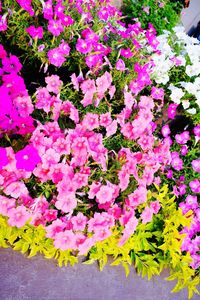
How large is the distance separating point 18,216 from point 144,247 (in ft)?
3.38

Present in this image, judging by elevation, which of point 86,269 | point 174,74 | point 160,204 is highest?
point 174,74

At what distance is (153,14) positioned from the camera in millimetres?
6195

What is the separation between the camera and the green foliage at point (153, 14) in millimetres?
6086

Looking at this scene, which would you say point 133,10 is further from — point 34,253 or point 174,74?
point 34,253

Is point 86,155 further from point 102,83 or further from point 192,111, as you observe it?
point 192,111

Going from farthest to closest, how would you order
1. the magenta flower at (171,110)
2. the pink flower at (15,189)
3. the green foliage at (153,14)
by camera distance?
1. the green foliage at (153,14)
2. the magenta flower at (171,110)
3. the pink flower at (15,189)

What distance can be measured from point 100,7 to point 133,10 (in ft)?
7.49

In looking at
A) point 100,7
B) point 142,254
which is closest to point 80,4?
point 100,7

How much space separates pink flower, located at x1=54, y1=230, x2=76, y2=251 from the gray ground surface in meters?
0.25

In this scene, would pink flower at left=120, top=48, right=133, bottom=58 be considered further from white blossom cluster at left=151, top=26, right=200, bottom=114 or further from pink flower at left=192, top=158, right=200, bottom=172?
pink flower at left=192, top=158, right=200, bottom=172

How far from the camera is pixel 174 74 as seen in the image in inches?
170

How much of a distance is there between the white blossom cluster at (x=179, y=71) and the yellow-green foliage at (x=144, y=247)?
120cm

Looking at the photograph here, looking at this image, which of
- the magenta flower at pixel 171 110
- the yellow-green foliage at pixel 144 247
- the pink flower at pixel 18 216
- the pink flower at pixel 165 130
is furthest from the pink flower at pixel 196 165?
the pink flower at pixel 18 216

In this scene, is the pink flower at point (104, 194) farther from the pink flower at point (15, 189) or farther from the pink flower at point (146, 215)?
the pink flower at point (15, 189)
